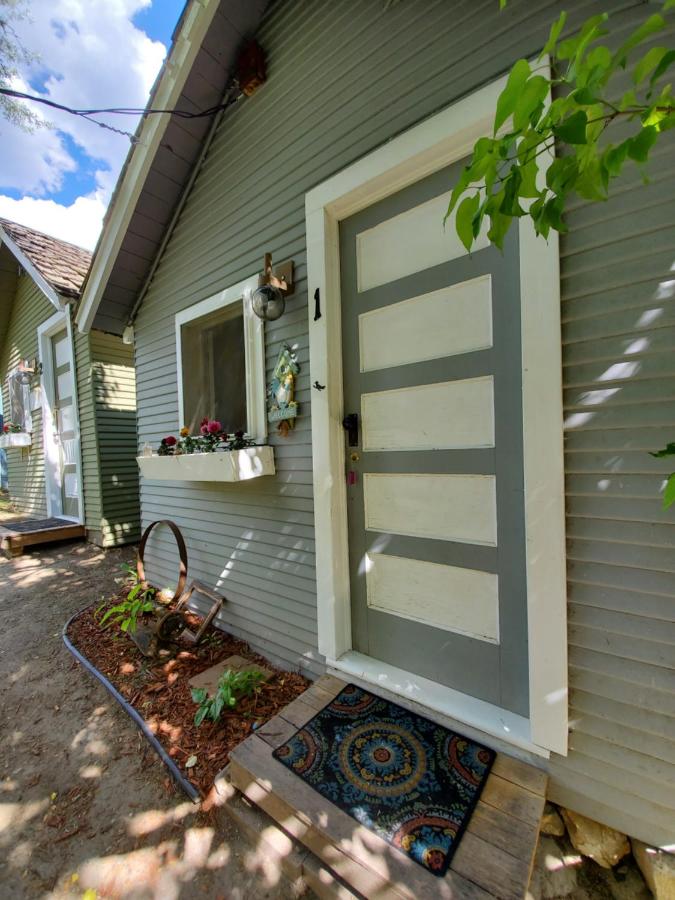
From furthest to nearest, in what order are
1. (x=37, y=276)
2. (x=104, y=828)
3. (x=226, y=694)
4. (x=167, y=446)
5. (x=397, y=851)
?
(x=37, y=276), (x=167, y=446), (x=226, y=694), (x=104, y=828), (x=397, y=851)

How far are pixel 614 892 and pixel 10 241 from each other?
27.7ft

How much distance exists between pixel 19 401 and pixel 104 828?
7.49 meters

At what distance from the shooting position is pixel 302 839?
1.20 metres

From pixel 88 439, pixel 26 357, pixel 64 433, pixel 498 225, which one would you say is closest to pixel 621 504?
pixel 498 225

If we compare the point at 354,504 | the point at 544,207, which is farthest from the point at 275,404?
the point at 544,207

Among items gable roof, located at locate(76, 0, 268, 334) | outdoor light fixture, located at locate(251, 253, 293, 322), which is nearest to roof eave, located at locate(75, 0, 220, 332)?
gable roof, located at locate(76, 0, 268, 334)

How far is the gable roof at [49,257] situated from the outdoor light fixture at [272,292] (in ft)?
14.5

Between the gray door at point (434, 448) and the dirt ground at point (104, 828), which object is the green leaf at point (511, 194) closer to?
the gray door at point (434, 448)

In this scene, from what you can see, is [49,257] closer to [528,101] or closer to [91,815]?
[91,815]

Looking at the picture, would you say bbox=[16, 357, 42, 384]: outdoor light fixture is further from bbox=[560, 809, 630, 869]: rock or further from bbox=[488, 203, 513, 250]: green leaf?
bbox=[560, 809, 630, 869]: rock

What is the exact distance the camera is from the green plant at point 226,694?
72.4 inches

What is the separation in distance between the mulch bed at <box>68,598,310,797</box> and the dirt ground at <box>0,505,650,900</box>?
0.10m

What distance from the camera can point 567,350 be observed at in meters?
1.30

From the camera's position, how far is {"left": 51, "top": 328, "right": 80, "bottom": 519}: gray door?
215 inches
